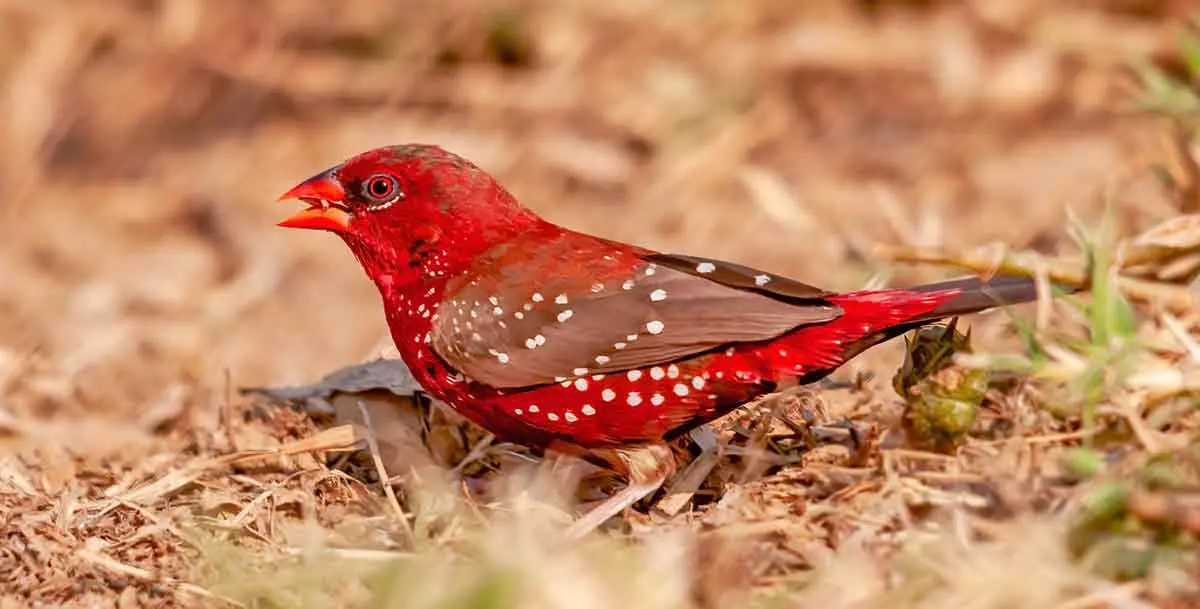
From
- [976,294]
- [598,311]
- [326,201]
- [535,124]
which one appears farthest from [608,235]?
[976,294]

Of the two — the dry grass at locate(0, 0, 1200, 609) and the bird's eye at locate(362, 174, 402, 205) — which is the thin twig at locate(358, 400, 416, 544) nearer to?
the dry grass at locate(0, 0, 1200, 609)

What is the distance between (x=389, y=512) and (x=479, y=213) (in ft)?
2.82

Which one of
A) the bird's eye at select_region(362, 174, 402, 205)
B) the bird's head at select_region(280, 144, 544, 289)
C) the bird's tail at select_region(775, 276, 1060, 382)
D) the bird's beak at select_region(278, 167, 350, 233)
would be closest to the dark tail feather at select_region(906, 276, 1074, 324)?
the bird's tail at select_region(775, 276, 1060, 382)

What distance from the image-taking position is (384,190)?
4.66 metres

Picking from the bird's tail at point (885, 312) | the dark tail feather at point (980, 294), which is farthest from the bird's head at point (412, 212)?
the dark tail feather at point (980, 294)

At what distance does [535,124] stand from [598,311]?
4.41 metres

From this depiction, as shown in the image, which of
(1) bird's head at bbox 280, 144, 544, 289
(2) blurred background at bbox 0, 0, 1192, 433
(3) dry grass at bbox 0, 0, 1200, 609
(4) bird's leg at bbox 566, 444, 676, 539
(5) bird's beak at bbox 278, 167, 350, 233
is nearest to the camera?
(3) dry grass at bbox 0, 0, 1200, 609

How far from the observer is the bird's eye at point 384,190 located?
464cm

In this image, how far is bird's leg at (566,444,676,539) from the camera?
420cm

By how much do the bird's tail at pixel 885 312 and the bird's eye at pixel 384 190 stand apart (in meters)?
1.16

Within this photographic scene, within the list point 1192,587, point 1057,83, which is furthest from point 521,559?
point 1057,83

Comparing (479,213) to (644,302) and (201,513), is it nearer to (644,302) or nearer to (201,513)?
(644,302)

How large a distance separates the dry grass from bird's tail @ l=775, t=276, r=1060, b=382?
0.13 m

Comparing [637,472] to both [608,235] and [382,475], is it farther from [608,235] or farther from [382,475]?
[608,235]
